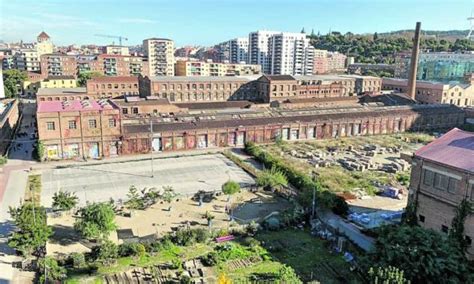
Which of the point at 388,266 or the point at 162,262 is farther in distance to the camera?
the point at 162,262

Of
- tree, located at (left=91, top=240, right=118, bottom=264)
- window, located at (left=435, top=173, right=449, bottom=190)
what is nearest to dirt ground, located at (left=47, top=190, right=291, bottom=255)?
tree, located at (left=91, top=240, right=118, bottom=264)

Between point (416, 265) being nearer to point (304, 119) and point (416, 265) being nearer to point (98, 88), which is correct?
point (304, 119)

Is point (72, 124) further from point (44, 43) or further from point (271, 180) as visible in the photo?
point (44, 43)

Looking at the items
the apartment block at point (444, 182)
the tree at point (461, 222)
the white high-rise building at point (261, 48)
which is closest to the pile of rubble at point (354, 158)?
the apartment block at point (444, 182)

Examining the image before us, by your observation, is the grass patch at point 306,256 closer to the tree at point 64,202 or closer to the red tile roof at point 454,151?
the red tile roof at point 454,151

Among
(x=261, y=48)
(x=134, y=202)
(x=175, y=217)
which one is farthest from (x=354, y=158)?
Answer: (x=261, y=48)

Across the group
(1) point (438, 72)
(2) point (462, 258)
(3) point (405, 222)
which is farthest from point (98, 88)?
(1) point (438, 72)
